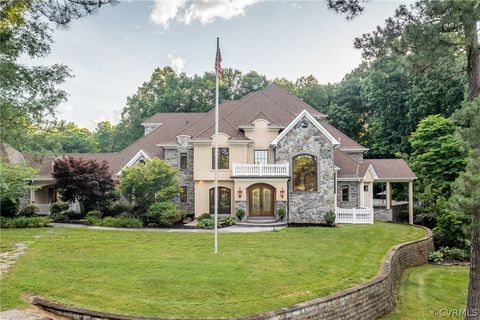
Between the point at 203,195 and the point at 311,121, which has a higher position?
the point at 311,121

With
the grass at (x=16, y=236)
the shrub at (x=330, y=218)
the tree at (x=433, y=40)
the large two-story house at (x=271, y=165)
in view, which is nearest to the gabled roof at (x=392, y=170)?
the large two-story house at (x=271, y=165)

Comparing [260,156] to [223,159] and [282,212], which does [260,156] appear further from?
[282,212]

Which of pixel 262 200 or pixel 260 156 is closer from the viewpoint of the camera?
pixel 262 200

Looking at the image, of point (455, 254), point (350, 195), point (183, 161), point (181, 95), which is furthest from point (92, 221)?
point (181, 95)

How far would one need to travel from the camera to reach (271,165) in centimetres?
2216

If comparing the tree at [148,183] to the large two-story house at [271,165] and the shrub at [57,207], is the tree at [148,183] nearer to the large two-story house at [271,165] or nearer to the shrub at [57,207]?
the large two-story house at [271,165]

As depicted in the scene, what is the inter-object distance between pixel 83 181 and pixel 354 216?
54.6 ft

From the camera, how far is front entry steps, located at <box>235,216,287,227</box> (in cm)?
2083

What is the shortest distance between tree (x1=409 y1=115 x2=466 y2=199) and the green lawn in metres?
12.6

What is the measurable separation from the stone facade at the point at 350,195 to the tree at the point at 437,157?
609cm

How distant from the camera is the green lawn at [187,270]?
8375 millimetres

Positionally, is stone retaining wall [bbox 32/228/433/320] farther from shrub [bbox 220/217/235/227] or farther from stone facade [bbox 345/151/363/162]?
stone facade [bbox 345/151/363/162]

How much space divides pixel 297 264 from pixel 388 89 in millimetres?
31660

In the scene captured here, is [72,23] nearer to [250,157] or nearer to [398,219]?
[250,157]
